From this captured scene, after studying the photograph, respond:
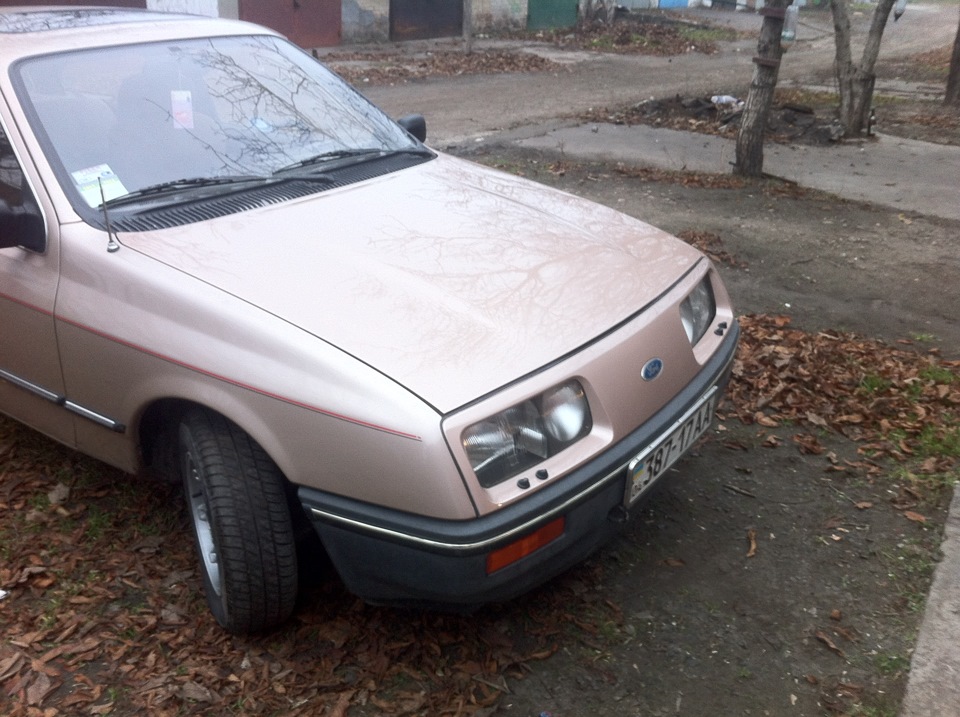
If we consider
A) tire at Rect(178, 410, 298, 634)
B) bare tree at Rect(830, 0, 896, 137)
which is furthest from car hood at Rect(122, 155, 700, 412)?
bare tree at Rect(830, 0, 896, 137)

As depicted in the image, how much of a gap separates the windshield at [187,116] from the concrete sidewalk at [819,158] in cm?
508

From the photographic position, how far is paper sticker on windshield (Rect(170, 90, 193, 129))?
3.33m

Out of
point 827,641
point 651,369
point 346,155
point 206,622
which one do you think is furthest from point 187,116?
point 827,641

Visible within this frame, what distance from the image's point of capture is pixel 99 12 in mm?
3936

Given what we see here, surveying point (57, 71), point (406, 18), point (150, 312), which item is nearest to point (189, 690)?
Answer: point (150, 312)

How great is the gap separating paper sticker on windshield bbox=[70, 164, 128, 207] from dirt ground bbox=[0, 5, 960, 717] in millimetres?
1223

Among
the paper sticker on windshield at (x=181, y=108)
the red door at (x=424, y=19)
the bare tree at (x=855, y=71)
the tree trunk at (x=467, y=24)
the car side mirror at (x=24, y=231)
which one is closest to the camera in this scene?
the car side mirror at (x=24, y=231)

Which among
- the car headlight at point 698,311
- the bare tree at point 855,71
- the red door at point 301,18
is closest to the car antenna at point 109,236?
the car headlight at point 698,311

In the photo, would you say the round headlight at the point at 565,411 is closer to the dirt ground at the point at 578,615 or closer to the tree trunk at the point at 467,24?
the dirt ground at the point at 578,615

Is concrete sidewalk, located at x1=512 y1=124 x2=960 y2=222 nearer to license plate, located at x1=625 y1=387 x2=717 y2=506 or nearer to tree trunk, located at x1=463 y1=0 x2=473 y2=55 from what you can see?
license plate, located at x1=625 y1=387 x2=717 y2=506

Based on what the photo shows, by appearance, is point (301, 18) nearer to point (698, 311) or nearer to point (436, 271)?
point (698, 311)

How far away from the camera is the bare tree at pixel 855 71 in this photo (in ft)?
30.5

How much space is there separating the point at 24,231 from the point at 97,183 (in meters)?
0.28

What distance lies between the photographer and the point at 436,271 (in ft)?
9.18
